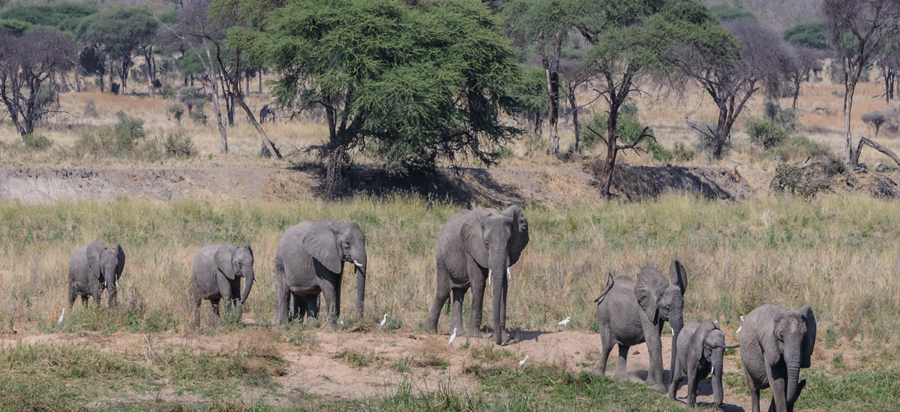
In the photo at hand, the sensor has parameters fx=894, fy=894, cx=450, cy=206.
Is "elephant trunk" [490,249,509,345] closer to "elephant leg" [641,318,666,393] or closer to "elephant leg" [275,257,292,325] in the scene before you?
"elephant leg" [641,318,666,393]

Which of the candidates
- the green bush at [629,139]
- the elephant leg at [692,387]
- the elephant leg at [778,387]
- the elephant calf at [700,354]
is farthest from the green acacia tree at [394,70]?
the elephant leg at [778,387]

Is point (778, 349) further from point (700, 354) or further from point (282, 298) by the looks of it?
point (282, 298)

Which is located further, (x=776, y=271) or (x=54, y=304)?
(x=776, y=271)

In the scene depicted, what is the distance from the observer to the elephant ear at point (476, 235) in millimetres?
10602

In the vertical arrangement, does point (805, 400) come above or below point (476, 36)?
below

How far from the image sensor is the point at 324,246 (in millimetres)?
11125

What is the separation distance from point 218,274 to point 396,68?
15.4m

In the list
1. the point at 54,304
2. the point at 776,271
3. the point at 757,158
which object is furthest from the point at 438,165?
the point at 54,304

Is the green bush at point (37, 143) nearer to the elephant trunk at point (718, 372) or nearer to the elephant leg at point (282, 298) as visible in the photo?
the elephant leg at point (282, 298)

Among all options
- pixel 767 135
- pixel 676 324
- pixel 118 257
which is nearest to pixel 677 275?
pixel 676 324

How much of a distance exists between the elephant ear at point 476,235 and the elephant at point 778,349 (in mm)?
3339

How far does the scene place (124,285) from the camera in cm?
1314

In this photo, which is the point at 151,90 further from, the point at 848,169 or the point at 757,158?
the point at 848,169

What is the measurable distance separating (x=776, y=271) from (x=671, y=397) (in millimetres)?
6636
